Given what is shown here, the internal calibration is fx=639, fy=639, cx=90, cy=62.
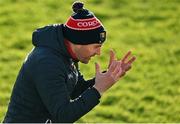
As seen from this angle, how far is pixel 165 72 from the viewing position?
470 inches

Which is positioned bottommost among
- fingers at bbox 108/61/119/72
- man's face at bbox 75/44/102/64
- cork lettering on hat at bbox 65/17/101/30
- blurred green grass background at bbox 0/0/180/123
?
blurred green grass background at bbox 0/0/180/123

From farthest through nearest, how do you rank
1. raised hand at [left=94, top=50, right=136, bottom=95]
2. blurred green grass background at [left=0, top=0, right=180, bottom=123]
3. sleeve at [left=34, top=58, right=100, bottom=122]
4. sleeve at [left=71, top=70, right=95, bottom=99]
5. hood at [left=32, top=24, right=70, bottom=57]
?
blurred green grass background at [left=0, top=0, right=180, bottom=123] → sleeve at [left=71, top=70, right=95, bottom=99] → hood at [left=32, top=24, right=70, bottom=57] → raised hand at [left=94, top=50, right=136, bottom=95] → sleeve at [left=34, top=58, right=100, bottom=122]

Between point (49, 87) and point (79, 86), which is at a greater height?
point (49, 87)

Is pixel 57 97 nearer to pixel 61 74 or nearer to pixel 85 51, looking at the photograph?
pixel 61 74

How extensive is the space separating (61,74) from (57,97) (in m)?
0.23

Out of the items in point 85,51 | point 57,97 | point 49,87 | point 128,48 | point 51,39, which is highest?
point 51,39

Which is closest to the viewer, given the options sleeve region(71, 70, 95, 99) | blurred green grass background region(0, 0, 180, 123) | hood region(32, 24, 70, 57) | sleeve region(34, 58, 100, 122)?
sleeve region(34, 58, 100, 122)

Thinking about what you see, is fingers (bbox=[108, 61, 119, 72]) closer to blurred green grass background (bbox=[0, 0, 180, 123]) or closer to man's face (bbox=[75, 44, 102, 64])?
man's face (bbox=[75, 44, 102, 64])

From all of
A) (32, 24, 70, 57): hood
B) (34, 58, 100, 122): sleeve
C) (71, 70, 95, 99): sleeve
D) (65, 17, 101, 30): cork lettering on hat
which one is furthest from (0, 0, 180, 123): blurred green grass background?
(34, 58, 100, 122): sleeve

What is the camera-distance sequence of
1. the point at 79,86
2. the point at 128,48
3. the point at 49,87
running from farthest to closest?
the point at 128,48 < the point at 79,86 < the point at 49,87

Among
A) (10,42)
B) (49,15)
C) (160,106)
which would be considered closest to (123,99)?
→ (160,106)

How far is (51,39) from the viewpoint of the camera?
6023 millimetres

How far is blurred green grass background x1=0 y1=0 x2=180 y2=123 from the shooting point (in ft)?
34.5

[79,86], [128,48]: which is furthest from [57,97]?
[128,48]
